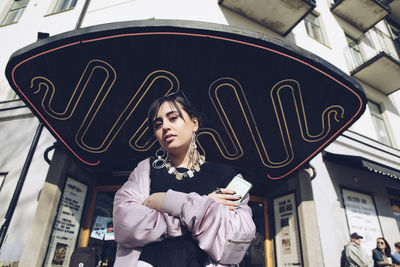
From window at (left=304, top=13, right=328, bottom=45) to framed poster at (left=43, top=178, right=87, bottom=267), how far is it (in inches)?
372

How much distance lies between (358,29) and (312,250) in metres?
10.6

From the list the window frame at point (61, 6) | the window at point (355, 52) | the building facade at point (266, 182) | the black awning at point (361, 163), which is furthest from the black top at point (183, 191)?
the window at point (355, 52)

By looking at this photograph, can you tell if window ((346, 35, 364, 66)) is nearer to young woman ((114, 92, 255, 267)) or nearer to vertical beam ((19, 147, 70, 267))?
vertical beam ((19, 147, 70, 267))

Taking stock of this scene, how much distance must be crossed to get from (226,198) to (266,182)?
489 centimetres

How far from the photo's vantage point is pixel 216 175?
163 centimetres

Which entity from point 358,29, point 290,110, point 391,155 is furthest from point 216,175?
point 358,29

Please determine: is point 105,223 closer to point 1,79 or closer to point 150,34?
point 150,34

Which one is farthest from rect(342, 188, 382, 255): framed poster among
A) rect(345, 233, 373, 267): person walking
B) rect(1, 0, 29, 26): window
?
rect(1, 0, 29, 26): window

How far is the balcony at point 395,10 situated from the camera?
12.9m

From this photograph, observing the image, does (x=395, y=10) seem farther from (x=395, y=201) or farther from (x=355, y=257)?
(x=355, y=257)

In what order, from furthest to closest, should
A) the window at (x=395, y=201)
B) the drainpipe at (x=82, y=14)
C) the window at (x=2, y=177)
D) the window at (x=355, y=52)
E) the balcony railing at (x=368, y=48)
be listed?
the window at (x=355, y=52), the balcony railing at (x=368, y=48), the window at (x=395, y=201), the drainpipe at (x=82, y=14), the window at (x=2, y=177)

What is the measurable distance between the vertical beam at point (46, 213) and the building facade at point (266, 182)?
18 mm

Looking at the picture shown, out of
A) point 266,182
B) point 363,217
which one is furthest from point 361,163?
point 266,182

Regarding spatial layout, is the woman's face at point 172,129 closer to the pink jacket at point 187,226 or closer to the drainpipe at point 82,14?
the pink jacket at point 187,226
